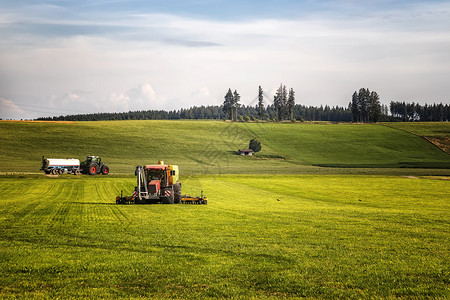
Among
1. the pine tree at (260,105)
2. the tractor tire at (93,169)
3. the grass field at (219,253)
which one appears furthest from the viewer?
the pine tree at (260,105)

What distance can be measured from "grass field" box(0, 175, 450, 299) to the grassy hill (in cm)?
5826

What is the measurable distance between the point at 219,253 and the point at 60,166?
51.2m

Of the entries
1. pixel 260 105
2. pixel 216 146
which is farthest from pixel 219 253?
pixel 260 105

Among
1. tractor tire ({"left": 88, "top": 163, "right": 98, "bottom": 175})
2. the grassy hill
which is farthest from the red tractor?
the grassy hill

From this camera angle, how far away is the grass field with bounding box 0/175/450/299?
35.2 feet

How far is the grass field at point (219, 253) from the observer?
10734 millimetres

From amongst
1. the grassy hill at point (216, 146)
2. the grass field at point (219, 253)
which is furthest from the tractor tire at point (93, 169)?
the grass field at point (219, 253)

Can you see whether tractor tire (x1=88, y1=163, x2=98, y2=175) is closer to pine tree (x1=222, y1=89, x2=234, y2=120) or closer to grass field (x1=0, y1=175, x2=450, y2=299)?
grass field (x1=0, y1=175, x2=450, y2=299)

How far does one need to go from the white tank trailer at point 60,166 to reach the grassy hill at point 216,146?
1803 cm

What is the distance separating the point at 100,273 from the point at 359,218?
16378mm

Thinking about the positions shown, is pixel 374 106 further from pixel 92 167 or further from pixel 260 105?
pixel 92 167

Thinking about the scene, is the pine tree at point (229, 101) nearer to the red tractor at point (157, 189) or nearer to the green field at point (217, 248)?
the green field at point (217, 248)

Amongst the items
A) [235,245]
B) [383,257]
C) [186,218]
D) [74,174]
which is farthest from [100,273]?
[74,174]

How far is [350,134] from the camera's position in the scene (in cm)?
14075
